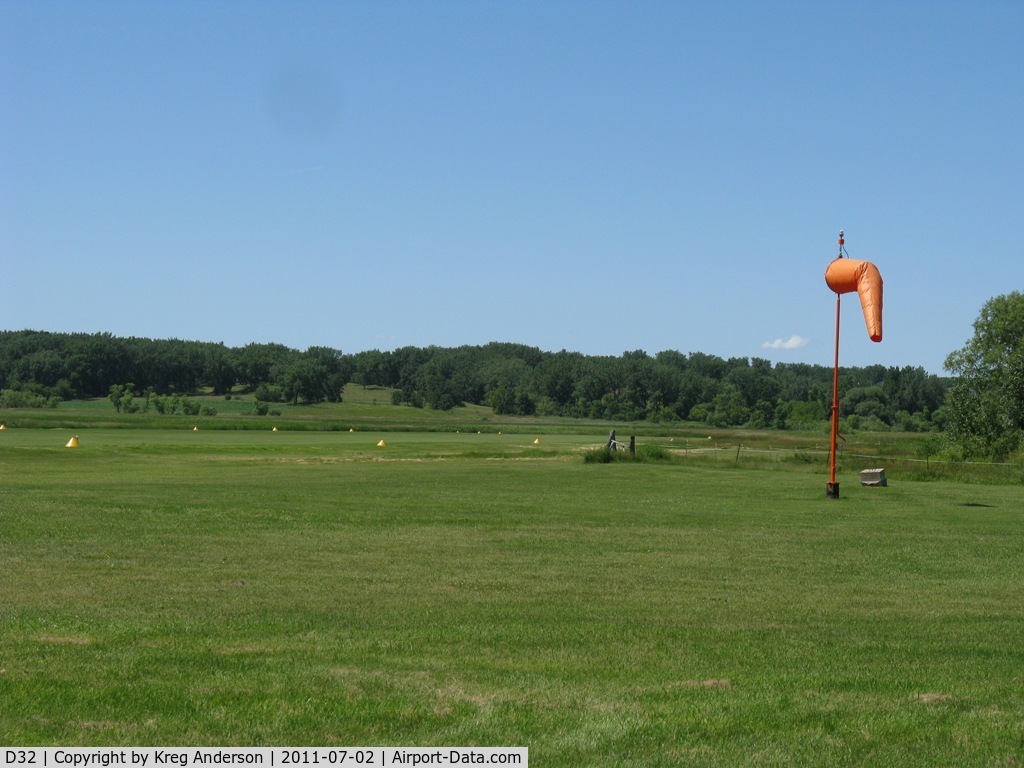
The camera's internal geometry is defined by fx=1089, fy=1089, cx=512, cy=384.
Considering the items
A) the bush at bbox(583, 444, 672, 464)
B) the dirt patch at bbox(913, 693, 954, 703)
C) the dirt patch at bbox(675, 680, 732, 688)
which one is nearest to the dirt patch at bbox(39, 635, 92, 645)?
the dirt patch at bbox(675, 680, 732, 688)

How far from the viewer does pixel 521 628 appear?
1026 centimetres

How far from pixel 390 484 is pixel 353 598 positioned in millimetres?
20218

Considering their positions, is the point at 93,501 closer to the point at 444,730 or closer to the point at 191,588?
the point at 191,588

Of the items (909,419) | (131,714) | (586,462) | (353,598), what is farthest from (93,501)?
(909,419)

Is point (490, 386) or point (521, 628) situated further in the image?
point (490, 386)

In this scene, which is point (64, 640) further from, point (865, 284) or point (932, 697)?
point (865, 284)

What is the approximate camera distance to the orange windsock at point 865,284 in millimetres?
25984

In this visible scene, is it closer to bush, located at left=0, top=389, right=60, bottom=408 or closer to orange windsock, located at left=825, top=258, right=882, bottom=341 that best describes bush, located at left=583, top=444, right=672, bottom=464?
orange windsock, located at left=825, top=258, right=882, bottom=341

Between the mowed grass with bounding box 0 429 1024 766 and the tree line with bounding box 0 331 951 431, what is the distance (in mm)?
114992

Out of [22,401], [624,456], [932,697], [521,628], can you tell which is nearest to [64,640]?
[521,628]

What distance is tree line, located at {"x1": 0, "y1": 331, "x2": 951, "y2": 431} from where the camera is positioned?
14025 centimetres

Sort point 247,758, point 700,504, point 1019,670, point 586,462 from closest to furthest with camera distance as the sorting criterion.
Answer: point 247,758, point 1019,670, point 700,504, point 586,462

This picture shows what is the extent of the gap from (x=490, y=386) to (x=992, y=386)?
455 ft

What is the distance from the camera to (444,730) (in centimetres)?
643
